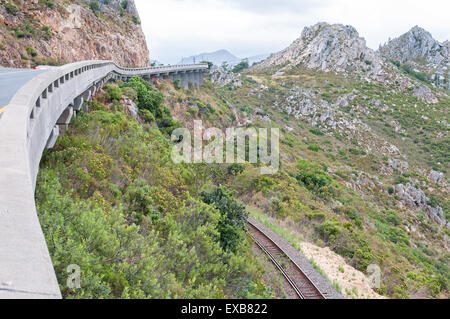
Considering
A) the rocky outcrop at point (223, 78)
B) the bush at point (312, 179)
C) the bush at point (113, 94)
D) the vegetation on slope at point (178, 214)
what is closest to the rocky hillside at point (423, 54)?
the rocky outcrop at point (223, 78)

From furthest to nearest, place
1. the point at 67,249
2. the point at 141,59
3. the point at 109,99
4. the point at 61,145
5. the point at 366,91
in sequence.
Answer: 1. the point at 366,91
2. the point at 141,59
3. the point at 109,99
4. the point at 61,145
5. the point at 67,249

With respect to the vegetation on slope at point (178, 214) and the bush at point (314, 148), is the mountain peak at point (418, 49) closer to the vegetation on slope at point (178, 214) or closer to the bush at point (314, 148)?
the bush at point (314, 148)

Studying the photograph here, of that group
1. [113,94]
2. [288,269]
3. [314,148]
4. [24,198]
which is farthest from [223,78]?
[24,198]

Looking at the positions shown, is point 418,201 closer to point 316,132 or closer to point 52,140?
point 316,132

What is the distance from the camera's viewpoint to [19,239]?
2.75 meters

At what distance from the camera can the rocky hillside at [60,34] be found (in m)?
24.6

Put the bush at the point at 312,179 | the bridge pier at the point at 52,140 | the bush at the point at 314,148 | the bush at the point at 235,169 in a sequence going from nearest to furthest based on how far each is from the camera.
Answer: the bridge pier at the point at 52,140
the bush at the point at 235,169
the bush at the point at 312,179
the bush at the point at 314,148

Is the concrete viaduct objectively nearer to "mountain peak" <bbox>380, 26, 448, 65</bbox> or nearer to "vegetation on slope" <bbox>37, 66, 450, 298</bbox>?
"vegetation on slope" <bbox>37, 66, 450, 298</bbox>

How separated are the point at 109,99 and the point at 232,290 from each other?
15612 millimetres

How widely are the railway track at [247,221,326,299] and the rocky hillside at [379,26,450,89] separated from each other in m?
105

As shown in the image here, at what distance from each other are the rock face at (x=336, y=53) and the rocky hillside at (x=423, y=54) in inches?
803

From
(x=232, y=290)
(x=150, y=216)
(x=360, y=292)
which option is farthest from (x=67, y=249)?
(x=360, y=292)

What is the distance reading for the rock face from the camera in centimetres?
8599

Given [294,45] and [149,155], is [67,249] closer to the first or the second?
[149,155]
